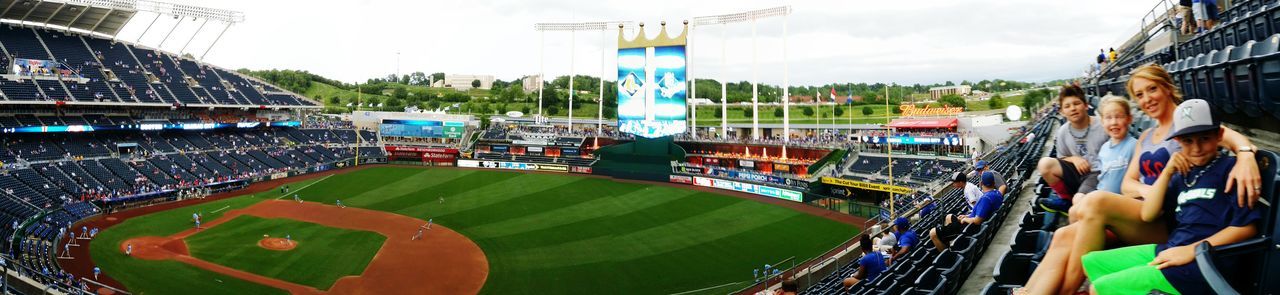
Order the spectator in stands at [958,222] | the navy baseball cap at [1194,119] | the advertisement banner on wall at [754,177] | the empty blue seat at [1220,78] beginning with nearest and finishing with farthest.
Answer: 1. the navy baseball cap at [1194,119]
2. the empty blue seat at [1220,78]
3. the spectator in stands at [958,222]
4. the advertisement banner on wall at [754,177]

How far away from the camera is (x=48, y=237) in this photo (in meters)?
27.1

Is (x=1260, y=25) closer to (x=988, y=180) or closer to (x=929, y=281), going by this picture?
(x=988, y=180)

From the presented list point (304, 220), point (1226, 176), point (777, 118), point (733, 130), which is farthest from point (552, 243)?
point (777, 118)

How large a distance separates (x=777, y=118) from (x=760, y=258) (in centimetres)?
5437

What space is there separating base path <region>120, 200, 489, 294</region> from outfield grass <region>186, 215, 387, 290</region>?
0.49 meters

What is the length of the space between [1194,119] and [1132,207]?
64 centimetres

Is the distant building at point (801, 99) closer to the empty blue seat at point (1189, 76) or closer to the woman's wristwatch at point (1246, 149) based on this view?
the empty blue seat at point (1189, 76)

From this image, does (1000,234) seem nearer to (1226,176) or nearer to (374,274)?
(1226,176)

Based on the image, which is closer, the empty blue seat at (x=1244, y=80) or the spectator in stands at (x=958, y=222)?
the empty blue seat at (x=1244, y=80)

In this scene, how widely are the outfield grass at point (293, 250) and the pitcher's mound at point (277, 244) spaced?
279mm

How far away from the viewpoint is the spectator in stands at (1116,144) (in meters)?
4.79

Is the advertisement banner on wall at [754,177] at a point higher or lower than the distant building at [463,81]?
lower

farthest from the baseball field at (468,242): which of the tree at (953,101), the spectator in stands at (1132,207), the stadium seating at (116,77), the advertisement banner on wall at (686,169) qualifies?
the tree at (953,101)

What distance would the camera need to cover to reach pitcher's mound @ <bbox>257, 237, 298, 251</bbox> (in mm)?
28027
